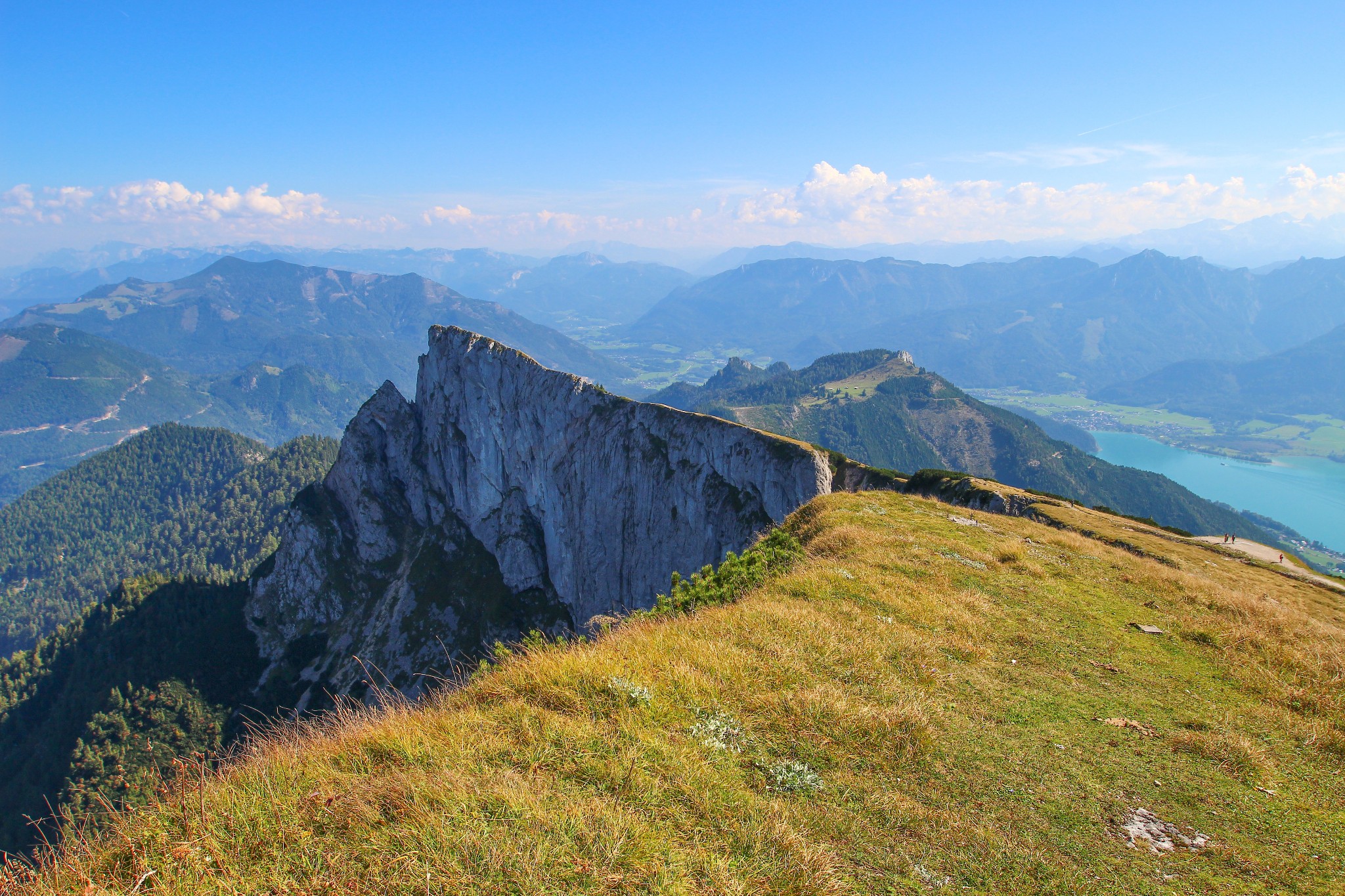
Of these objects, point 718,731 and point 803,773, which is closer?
point 803,773

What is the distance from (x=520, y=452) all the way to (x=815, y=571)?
263ft

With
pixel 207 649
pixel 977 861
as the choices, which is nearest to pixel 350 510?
pixel 207 649

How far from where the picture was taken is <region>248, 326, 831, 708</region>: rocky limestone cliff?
216 feet

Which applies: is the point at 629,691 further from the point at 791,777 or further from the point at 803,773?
the point at 803,773

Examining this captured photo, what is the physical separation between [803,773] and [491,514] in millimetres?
94728

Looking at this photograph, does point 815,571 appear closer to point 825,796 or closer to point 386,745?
point 825,796

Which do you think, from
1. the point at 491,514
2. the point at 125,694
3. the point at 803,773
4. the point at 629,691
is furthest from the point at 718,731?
the point at 125,694

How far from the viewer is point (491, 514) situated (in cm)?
9675

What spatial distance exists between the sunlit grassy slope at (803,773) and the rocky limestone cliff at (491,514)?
4083cm

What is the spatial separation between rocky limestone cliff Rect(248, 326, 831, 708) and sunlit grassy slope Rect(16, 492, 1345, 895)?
40.8 meters

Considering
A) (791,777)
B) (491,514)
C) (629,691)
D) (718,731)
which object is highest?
(629,691)

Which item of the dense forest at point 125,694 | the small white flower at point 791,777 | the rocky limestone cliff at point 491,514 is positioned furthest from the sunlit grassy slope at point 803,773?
the dense forest at point 125,694

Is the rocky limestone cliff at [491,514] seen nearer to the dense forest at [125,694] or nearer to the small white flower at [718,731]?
the dense forest at [125,694]

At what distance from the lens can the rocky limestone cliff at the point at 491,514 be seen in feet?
216
